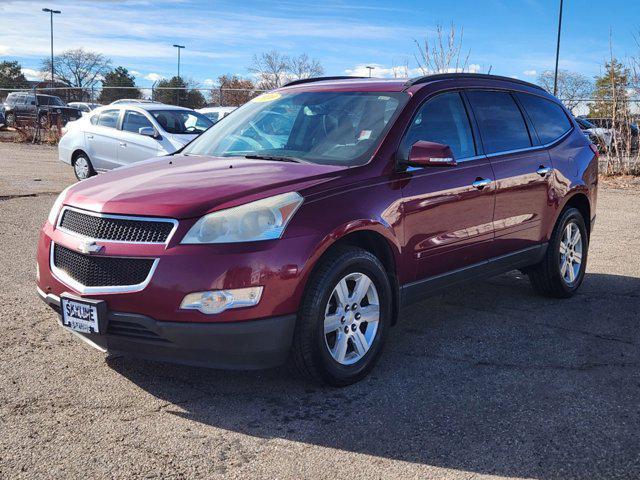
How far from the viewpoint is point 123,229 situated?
361 centimetres

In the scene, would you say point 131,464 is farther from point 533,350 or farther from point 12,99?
point 12,99

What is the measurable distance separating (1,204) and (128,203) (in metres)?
8.15

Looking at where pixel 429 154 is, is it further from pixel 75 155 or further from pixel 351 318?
pixel 75 155

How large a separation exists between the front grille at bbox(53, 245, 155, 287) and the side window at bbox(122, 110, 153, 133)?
10.2 m

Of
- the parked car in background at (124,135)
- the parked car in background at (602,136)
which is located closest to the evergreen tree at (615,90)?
the parked car in background at (602,136)

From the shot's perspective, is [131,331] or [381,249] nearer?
[131,331]

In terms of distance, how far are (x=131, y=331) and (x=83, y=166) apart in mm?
11751

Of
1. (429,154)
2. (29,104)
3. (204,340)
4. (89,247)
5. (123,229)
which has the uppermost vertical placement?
(29,104)

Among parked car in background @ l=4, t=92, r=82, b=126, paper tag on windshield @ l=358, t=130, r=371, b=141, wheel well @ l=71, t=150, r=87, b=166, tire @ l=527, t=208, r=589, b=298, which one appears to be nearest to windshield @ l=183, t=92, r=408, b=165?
paper tag on windshield @ l=358, t=130, r=371, b=141

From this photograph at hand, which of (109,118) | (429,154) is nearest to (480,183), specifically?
(429,154)

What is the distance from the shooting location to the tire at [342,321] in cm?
371

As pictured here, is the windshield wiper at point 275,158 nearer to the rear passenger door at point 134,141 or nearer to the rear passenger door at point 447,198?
the rear passenger door at point 447,198

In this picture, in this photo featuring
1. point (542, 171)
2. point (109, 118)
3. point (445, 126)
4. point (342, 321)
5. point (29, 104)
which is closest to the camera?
point (342, 321)

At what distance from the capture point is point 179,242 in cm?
347
